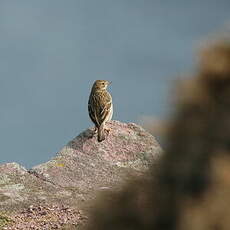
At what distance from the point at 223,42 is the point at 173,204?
114 centimetres

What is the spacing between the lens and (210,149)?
5.09 meters

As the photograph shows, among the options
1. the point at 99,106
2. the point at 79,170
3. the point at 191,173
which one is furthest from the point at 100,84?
the point at 191,173

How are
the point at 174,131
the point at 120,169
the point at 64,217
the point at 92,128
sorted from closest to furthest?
the point at 174,131 → the point at 64,217 → the point at 120,169 → the point at 92,128

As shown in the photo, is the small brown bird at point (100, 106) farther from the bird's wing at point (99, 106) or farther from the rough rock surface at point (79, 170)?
the rough rock surface at point (79, 170)

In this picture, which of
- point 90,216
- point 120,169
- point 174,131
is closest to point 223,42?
point 174,131

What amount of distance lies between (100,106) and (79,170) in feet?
9.04

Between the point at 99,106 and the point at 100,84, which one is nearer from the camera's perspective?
the point at 99,106

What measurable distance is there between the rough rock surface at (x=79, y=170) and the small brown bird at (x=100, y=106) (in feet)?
1.01

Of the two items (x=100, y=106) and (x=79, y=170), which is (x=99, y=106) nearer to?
(x=100, y=106)

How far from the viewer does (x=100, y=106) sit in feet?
70.4

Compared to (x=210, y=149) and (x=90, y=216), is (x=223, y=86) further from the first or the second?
(x=90, y=216)

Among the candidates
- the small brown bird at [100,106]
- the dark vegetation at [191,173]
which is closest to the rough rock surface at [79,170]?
the small brown bird at [100,106]

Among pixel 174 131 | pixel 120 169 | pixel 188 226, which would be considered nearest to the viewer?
pixel 188 226

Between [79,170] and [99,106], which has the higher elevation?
[99,106]
